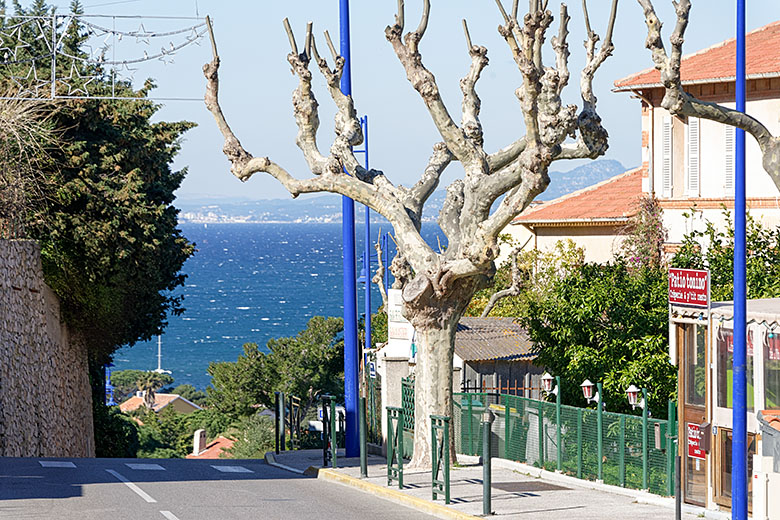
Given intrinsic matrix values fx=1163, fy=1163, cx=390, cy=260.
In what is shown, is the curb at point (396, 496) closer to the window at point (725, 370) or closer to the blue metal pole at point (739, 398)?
the blue metal pole at point (739, 398)

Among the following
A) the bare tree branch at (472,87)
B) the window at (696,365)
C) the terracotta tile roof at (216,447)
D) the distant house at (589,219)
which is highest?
the bare tree branch at (472,87)

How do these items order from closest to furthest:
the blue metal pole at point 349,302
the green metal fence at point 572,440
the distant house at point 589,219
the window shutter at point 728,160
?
the green metal fence at point 572,440
the blue metal pole at point 349,302
the window shutter at point 728,160
the distant house at point 589,219

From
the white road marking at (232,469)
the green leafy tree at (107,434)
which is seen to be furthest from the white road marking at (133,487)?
the green leafy tree at (107,434)

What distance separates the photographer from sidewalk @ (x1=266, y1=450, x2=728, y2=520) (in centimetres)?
1415

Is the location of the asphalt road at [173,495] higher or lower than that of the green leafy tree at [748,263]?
lower

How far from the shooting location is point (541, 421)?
18.6m

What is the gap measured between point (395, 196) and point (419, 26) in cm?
280

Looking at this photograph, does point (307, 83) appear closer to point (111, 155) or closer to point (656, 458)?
point (656, 458)

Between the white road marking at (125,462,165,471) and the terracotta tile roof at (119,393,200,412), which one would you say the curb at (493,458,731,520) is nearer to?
the white road marking at (125,462,165,471)

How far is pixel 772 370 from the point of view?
1310cm

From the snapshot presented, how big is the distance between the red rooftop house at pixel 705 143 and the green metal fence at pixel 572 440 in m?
8.94

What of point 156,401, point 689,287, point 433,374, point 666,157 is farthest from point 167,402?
point 689,287

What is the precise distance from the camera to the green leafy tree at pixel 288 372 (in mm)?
52812

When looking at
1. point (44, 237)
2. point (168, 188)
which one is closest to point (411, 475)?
point (44, 237)
